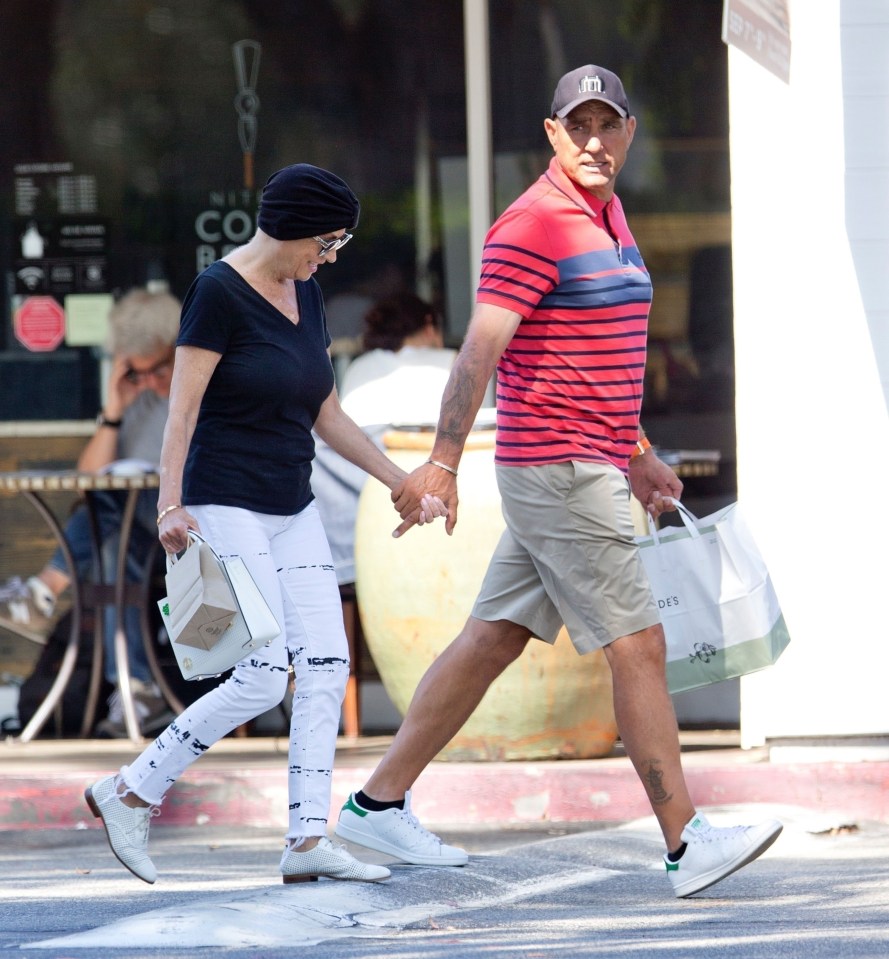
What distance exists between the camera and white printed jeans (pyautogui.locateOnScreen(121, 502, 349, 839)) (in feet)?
14.7

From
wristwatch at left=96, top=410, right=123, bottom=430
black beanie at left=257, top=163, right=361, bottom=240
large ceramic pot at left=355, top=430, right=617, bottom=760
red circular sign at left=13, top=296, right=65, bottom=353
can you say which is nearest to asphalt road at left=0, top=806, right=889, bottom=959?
large ceramic pot at left=355, top=430, right=617, bottom=760

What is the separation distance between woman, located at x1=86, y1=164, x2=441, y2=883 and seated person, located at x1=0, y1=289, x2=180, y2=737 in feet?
8.12

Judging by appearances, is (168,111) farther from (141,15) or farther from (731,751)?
(731,751)

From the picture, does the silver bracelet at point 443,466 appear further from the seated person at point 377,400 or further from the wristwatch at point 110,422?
the wristwatch at point 110,422

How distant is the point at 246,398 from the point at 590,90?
1.11 metres

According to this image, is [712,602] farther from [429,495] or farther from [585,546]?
[429,495]

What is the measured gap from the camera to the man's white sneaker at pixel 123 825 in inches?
179

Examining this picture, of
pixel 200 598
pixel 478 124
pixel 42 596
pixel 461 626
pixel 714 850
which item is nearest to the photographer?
pixel 200 598

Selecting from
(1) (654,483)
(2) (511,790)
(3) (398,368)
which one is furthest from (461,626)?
(1) (654,483)

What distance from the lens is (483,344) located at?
444 cm

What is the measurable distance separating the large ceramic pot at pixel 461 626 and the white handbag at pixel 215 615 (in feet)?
5.94

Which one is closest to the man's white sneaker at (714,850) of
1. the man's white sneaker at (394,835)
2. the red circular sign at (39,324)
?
the man's white sneaker at (394,835)

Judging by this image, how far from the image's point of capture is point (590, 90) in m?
4.50

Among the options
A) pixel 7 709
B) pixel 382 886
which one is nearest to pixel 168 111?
pixel 7 709
